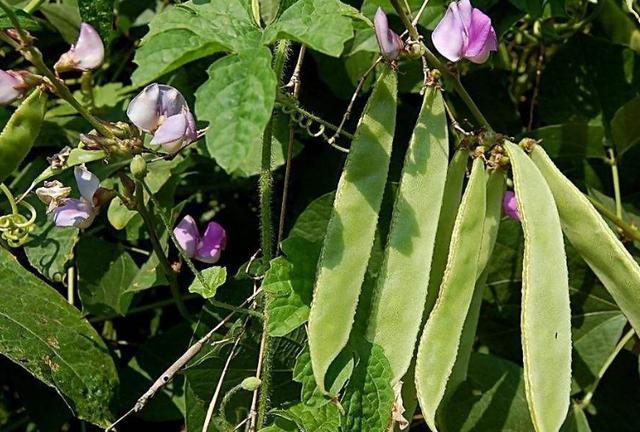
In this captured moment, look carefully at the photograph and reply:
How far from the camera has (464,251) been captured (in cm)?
115

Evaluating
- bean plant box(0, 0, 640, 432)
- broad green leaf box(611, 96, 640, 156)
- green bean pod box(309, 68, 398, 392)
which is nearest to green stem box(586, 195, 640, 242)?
bean plant box(0, 0, 640, 432)

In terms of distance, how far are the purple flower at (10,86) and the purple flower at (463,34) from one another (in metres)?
0.51

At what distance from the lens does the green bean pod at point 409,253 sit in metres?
1.14

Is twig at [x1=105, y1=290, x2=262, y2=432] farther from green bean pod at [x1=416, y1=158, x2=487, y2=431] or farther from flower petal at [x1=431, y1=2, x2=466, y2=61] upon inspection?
flower petal at [x1=431, y1=2, x2=466, y2=61]

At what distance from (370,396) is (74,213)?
→ 1.55ft

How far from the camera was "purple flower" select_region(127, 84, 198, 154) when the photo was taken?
1.12 metres

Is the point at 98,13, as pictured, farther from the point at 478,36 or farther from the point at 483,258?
the point at 483,258

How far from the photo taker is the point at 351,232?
1.12m

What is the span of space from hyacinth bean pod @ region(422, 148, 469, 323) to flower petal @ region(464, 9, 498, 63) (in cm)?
13

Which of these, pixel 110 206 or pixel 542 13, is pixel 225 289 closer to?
pixel 110 206

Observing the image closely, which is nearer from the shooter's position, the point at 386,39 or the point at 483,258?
the point at 386,39

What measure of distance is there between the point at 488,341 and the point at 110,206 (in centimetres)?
68

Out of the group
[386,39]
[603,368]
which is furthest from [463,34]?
[603,368]

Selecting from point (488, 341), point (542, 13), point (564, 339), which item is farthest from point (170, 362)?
point (542, 13)
